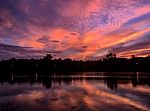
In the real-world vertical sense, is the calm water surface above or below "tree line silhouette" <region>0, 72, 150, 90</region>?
below

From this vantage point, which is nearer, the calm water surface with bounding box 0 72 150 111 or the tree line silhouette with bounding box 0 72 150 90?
the calm water surface with bounding box 0 72 150 111

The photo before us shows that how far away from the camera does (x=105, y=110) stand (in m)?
22.2

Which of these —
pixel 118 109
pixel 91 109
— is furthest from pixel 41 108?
pixel 118 109

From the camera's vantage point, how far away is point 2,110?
70.6ft

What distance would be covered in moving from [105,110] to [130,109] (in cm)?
237

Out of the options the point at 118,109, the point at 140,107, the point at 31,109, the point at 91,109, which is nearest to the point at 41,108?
the point at 31,109

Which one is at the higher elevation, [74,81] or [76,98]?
[74,81]

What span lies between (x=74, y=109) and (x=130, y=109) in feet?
16.5

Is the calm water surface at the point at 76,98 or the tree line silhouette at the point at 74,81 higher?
the tree line silhouette at the point at 74,81

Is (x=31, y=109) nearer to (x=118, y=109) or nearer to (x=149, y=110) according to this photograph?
(x=118, y=109)

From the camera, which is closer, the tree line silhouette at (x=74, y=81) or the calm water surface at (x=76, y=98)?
the calm water surface at (x=76, y=98)

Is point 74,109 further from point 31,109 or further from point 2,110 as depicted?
point 2,110

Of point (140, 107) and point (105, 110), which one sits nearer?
point (105, 110)

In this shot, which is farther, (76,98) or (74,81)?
(74,81)
